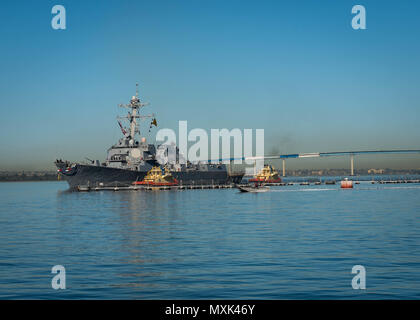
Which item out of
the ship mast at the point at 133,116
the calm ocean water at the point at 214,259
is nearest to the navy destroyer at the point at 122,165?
the ship mast at the point at 133,116

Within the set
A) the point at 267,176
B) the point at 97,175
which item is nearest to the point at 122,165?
the point at 97,175

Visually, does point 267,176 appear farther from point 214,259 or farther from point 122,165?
point 214,259

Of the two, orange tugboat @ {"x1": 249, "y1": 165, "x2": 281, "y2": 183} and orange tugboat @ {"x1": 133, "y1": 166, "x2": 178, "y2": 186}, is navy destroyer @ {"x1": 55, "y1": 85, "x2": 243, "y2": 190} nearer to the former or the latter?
orange tugboat @ {"x1": 133, "y1": 166, "x2": 178, "y2": 186}

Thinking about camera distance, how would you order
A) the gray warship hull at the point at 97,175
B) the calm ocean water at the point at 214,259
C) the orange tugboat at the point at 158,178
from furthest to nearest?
the orange tugboat at the point at 158,178 → the gray warship hull at the point at 97,175 → the calm ocean water at the point at 214,259

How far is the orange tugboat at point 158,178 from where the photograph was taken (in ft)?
426

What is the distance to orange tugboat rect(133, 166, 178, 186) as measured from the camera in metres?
130

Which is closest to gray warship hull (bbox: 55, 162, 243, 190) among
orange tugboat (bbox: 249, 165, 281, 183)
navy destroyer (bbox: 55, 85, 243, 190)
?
navy destroyer (bbox: 55, 85, 243, 190)

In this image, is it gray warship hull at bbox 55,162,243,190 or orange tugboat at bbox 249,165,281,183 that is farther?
orange tugboat at bbox 249,165,281,183

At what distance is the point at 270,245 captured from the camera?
2953 centimetres

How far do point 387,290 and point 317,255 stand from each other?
25.4ft

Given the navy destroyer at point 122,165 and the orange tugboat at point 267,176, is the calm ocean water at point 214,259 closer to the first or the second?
the navy destroyer at point 122,165

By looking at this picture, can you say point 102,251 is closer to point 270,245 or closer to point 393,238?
point 270,245

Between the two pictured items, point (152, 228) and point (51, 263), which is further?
point (152, 228)
